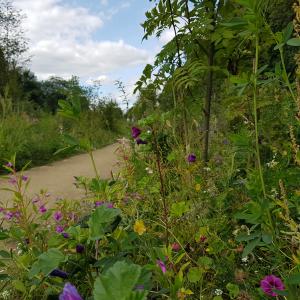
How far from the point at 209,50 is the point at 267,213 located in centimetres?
182

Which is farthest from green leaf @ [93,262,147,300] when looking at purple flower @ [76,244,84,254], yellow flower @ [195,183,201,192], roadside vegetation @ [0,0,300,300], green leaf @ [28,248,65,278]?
yellow flower @ [195,183,201,192]

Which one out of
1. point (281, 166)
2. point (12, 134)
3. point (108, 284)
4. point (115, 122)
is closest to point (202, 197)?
point (281, 166)

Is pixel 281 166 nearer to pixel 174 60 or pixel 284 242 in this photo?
pixel 284 242

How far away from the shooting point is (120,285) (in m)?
0.55

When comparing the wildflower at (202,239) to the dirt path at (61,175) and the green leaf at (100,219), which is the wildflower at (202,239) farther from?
the dirt path at (61,175)

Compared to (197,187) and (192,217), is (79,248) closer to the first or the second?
(192,217)

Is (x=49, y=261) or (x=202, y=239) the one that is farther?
(x=202, y=239)

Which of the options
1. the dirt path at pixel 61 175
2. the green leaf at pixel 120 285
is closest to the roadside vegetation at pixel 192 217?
the green leaf at pixel 120 285

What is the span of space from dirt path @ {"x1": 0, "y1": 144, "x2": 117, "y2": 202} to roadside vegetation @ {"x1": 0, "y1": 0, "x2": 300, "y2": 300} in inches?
47.2

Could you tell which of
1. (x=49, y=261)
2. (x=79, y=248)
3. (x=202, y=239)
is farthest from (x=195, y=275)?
(x=49, y=261)

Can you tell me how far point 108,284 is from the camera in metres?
0.55

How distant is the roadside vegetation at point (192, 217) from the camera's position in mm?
1249

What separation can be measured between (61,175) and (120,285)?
5.88 meters

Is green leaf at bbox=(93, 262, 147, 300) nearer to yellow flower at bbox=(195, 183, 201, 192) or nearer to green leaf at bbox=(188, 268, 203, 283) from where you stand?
green leaf at bbox=(188, 268, 203, 283)
